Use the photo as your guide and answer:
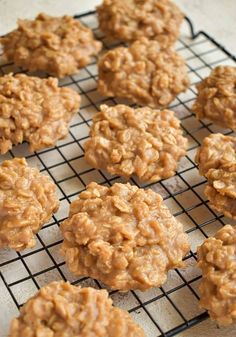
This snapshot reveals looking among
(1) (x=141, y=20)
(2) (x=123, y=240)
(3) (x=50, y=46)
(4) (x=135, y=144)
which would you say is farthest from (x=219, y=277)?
(1) (x=141, y=20)

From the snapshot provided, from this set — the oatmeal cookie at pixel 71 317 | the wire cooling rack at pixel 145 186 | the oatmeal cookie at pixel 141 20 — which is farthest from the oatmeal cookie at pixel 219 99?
the oatmeal cookie at pixel 71 317

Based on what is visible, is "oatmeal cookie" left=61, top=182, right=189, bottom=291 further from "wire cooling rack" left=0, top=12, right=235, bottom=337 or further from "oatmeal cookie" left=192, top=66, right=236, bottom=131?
"oatmeal cookie" left=192, top=66, right=236, bottom=131

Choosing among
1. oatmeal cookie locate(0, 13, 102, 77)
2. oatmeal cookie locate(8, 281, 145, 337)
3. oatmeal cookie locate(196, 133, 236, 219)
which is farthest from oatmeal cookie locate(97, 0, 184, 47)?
oatmeal cookie locate(8, 281, 145, 337)

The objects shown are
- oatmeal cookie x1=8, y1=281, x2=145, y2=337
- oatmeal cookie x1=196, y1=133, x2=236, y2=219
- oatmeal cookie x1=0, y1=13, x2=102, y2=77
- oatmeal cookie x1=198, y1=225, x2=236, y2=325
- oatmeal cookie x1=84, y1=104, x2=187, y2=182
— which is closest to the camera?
oatmeal cookie x1=8, y1=281, x2=145, y2=337

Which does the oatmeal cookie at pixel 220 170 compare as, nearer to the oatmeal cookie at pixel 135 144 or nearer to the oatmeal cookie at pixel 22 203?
the oatmeal cookie at pixel 135 144

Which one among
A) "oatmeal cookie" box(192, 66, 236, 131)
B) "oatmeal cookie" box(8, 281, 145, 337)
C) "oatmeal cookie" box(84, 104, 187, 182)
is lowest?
"oatmeal cookie" box(8, 281, 145, 337)
